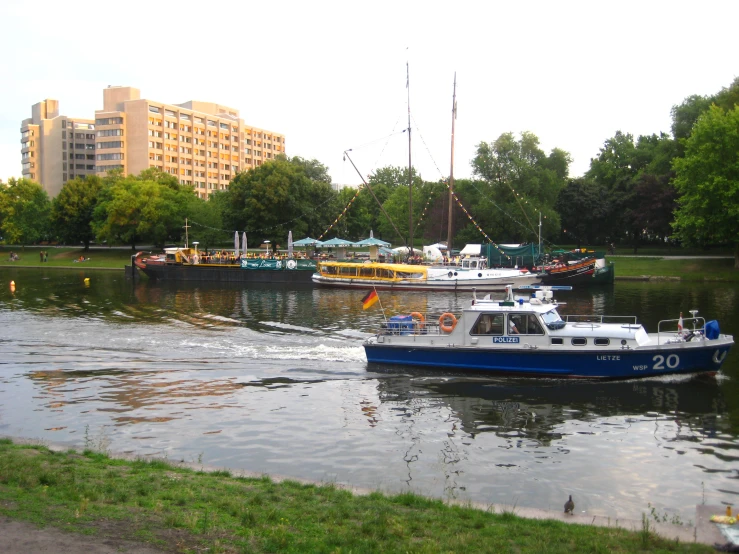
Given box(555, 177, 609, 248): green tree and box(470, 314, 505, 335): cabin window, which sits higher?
box(555, 177, 609, 248): green tree

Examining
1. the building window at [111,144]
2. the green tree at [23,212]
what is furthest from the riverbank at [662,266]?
the building window at [111,144]

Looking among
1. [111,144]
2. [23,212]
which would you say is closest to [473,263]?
[23,212]

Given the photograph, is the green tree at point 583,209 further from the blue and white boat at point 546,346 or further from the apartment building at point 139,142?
the apartment building at point 139,142

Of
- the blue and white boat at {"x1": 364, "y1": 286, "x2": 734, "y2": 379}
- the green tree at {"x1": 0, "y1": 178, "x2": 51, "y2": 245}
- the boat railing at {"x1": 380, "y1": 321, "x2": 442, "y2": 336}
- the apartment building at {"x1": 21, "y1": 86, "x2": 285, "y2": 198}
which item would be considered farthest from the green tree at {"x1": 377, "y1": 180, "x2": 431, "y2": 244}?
the blue and white boat at {"x1": 364, "y1": 286, "x2": 734, "y2": 379}

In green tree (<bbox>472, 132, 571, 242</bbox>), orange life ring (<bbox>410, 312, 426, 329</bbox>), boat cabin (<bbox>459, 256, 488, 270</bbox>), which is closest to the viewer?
orange life ring (<bbox>410, 312, 426, 329</bbox>)

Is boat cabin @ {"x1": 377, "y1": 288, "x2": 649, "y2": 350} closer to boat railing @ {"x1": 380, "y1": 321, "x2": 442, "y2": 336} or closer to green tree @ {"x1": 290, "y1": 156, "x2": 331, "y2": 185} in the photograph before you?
boat railing @ {"x1": 380, "y1": 321, "x2": 442, "y2": 336}

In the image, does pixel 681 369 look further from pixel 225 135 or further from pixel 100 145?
pixel 225 135

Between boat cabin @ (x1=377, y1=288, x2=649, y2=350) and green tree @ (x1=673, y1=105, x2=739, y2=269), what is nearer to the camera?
boat cabin @ (x1=377, y1=288, x2=649, y2=350)

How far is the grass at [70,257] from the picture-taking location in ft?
325

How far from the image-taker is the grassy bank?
2526 inches

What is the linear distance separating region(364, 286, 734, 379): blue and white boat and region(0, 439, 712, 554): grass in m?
12.6

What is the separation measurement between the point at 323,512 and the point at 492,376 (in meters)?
14.3

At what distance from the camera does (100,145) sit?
512ft

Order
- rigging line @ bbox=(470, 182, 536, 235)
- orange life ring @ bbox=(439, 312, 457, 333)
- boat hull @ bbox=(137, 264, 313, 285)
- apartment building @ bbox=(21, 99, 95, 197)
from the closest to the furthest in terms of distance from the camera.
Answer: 1. orange life ring @ bbox=(439, 312, 457, 333)
2. boat hull @ bbox=(137, 264, 313, 285)
3. rigging line @ bbox=(470, 182, 536, 235)
4. apartment building @ bbox=(21, 99, 95, 197)
